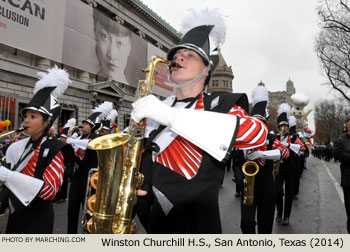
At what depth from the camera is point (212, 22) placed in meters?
2.45

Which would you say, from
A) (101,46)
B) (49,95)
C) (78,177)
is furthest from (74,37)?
(49,95)

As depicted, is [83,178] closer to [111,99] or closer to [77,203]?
[77,203]

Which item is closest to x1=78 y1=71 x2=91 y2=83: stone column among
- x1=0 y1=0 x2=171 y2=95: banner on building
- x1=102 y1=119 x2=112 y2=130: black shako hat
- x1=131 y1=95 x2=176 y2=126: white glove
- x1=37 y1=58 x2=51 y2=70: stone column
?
x1=0 y1=0 x2=171 y2=95: banner on building

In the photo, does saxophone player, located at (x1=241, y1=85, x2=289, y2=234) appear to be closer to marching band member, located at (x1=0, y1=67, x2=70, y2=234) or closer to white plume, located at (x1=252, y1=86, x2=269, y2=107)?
white plume, located at (x1=252, y1=86, x2=269, y2=107)

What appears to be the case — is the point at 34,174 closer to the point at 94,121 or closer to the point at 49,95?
the point at 49,95

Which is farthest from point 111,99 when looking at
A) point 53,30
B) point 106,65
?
point 53,30

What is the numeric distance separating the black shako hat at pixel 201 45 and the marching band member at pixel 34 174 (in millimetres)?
1813

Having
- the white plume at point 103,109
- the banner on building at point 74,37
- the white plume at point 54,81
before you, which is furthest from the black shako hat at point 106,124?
the white plume at point 54,81

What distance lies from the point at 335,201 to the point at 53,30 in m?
19.4

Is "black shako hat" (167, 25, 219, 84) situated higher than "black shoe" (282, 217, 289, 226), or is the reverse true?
"black shako hat" (167, 25, 219, 84)

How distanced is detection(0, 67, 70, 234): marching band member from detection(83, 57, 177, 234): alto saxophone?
1.11 m

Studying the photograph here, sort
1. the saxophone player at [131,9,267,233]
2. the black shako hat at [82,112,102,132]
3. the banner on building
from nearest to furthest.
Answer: the saxophone player at [131,9,267,233] → the black shako hat at [82,112,102,132] → the banner on building

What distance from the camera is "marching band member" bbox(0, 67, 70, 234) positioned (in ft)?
9.34

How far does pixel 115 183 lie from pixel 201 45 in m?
1.26
